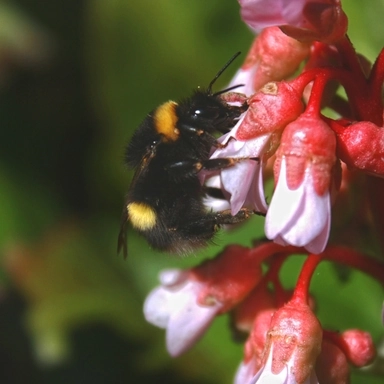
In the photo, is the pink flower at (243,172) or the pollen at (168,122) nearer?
the pink flower at (243,172)

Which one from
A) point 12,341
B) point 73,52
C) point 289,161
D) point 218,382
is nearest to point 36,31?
point 73,52

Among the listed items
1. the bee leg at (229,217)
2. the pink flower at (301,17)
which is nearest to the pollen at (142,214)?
the bee leg at (229,217)

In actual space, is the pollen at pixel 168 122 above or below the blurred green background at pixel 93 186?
above

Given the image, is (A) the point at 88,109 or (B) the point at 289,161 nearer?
(B) the point at 289,161

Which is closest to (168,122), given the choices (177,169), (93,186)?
(177,169)

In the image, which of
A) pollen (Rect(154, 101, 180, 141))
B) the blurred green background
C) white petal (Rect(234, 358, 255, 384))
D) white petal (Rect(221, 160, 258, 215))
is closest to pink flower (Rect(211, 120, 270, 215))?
white petal (Rect(221, 160, 258, 215))

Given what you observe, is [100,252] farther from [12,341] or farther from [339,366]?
[339,366]

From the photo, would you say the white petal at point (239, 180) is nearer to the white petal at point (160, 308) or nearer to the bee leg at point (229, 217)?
the bee leg at point (229, 217)
